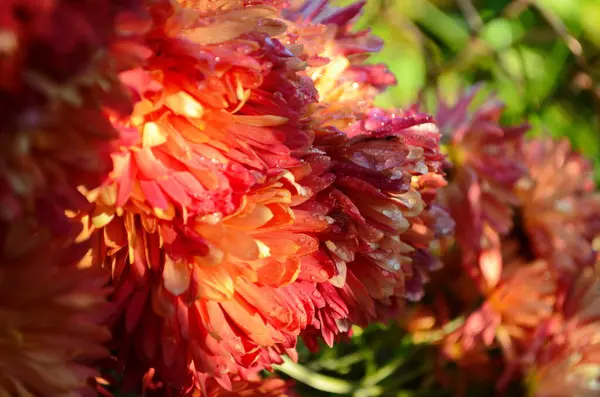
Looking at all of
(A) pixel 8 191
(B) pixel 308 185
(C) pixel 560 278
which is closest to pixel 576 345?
(C) pixel 560 278

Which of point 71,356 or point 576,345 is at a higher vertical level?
point 71,356

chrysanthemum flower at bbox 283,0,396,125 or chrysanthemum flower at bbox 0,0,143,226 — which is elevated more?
chrysanthemum flower at bbox 0,0,143,226

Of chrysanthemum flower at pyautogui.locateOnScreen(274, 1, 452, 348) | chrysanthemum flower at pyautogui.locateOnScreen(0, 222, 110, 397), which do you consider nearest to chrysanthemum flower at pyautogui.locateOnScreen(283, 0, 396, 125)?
chrysanthemum flower at pyautogui.locateOnScreen(274, 1, 452, 348)

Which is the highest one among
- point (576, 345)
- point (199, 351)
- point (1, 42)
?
point (1, 42)

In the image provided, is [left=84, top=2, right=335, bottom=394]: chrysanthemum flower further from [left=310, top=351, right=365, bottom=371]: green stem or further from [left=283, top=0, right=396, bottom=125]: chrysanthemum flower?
[left=310, top=351, right=365, bottom=371]: green stem

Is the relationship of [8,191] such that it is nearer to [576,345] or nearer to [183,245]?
[183,245]

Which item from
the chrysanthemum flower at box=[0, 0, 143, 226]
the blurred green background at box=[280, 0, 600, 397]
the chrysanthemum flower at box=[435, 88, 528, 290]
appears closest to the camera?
the chrysanthemum flower at box=[0, 0, 143, 226]
